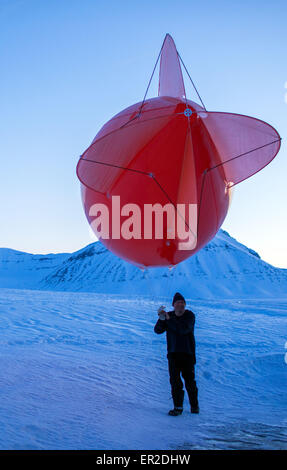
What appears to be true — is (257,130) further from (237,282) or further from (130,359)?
(237,282)

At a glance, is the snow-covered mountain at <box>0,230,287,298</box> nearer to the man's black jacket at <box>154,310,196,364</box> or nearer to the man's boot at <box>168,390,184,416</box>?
the man's black jacket at <box>154,310,196,364</box>

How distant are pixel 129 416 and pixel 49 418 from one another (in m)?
0.90

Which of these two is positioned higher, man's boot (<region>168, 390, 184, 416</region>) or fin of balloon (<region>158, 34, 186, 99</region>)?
fin of balloon (<region>158, 34, 186, 99</region>)

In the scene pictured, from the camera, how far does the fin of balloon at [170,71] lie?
448cm

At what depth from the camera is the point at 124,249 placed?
4211 millimetres

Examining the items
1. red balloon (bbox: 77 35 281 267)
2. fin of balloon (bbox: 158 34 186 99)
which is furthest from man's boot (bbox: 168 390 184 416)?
fin of balloon (bbox: 158 34 186 99)

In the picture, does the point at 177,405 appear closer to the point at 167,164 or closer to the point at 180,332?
the point at 180,332

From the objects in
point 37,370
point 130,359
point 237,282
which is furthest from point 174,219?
point 237,282

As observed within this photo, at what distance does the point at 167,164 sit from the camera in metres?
3.76

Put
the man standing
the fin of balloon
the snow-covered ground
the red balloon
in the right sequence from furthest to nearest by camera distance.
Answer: the fin of balloon → the man standing → the red balloon → the snow-covered ground

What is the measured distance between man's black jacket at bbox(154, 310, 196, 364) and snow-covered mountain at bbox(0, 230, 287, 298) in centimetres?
5917

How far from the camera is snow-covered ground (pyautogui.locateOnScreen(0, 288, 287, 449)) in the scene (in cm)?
335

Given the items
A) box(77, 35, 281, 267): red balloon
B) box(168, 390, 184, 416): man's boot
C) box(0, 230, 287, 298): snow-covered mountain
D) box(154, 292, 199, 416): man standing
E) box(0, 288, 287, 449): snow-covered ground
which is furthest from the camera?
box(0, 230, 287, 298): snow-covered mountain
